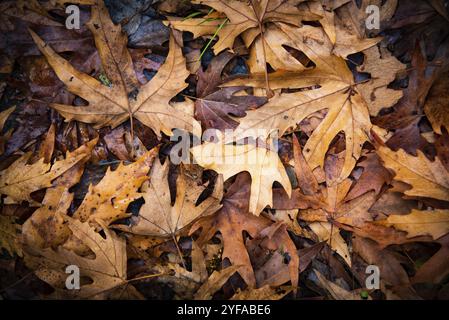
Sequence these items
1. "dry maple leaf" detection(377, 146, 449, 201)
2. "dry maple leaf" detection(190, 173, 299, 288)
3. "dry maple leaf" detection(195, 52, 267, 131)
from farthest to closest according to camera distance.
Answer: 1. "dry maple leaf" detection(195, 52, 267, 131)
2. "dry maple leaf" detection(190, 173, 299, 288)
3. "dry maple leaf" detection(377, 146, 449, 201)

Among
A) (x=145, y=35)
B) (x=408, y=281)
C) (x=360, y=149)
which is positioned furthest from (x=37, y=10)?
(x=408, y=281)

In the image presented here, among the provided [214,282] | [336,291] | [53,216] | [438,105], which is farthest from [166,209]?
[438,105]

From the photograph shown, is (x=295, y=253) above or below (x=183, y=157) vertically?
below

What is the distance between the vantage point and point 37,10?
1.96 meters

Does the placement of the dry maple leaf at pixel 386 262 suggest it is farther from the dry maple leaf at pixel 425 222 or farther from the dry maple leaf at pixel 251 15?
the dry maple leaf at pixel 251 15

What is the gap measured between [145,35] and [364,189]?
1.45m

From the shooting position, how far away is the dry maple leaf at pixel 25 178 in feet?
6.11

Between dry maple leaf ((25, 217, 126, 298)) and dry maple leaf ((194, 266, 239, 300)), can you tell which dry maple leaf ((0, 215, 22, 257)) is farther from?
dry maple leaf ((194, 266, 239, 300))

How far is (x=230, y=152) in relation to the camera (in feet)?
5.85

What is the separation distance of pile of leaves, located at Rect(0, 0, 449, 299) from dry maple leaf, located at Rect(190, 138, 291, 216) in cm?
1

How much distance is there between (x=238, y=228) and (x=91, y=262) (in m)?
0.75

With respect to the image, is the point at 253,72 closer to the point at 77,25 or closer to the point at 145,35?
the point at 145,35

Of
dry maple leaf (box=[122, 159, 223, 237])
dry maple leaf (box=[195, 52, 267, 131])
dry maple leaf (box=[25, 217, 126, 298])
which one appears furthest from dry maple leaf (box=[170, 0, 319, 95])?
dry maple leaf (box=[25, 217, 126, 298])

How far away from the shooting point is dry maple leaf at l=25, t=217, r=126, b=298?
5.65ft
